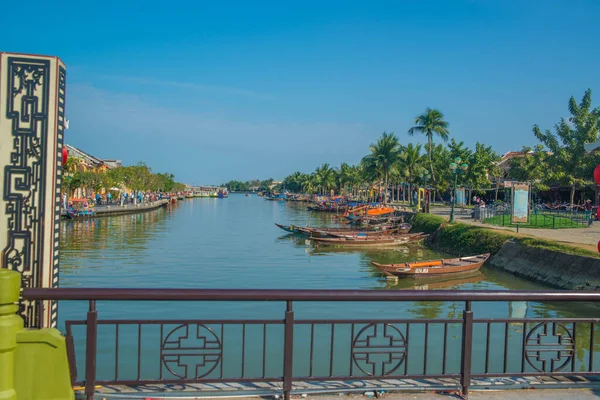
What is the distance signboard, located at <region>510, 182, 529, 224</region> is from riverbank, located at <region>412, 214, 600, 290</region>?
93 centimetres

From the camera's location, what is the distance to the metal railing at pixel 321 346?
4258mm

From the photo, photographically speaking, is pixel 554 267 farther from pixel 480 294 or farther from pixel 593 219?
pixel 480 294

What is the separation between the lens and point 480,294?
4.47 m

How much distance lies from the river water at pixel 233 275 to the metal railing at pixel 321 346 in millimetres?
303

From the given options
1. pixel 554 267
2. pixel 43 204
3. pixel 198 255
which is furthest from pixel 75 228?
pixel 43 204

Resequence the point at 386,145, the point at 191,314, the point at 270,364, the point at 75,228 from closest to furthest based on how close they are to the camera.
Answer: the point at 270,364 < the point at 191,314 < the point at 75,228 < the point at 386,145

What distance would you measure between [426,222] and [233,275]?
2069cm

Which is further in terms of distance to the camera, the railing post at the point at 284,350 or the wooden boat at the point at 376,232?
the wooden boat at the point at 376,232

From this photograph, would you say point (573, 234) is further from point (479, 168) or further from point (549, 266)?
point (479, 168)

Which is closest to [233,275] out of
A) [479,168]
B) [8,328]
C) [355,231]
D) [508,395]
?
[355,231]

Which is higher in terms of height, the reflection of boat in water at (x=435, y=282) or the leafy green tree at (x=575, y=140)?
the leafy green tree at (x=575, y=140)

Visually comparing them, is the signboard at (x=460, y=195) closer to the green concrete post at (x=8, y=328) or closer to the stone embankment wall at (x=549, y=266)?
the stone embankment wall at (x=549, y=266)

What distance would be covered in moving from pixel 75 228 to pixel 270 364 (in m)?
35.1

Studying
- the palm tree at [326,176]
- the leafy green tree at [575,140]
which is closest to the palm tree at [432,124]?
the leafy green tree at [575,140]
